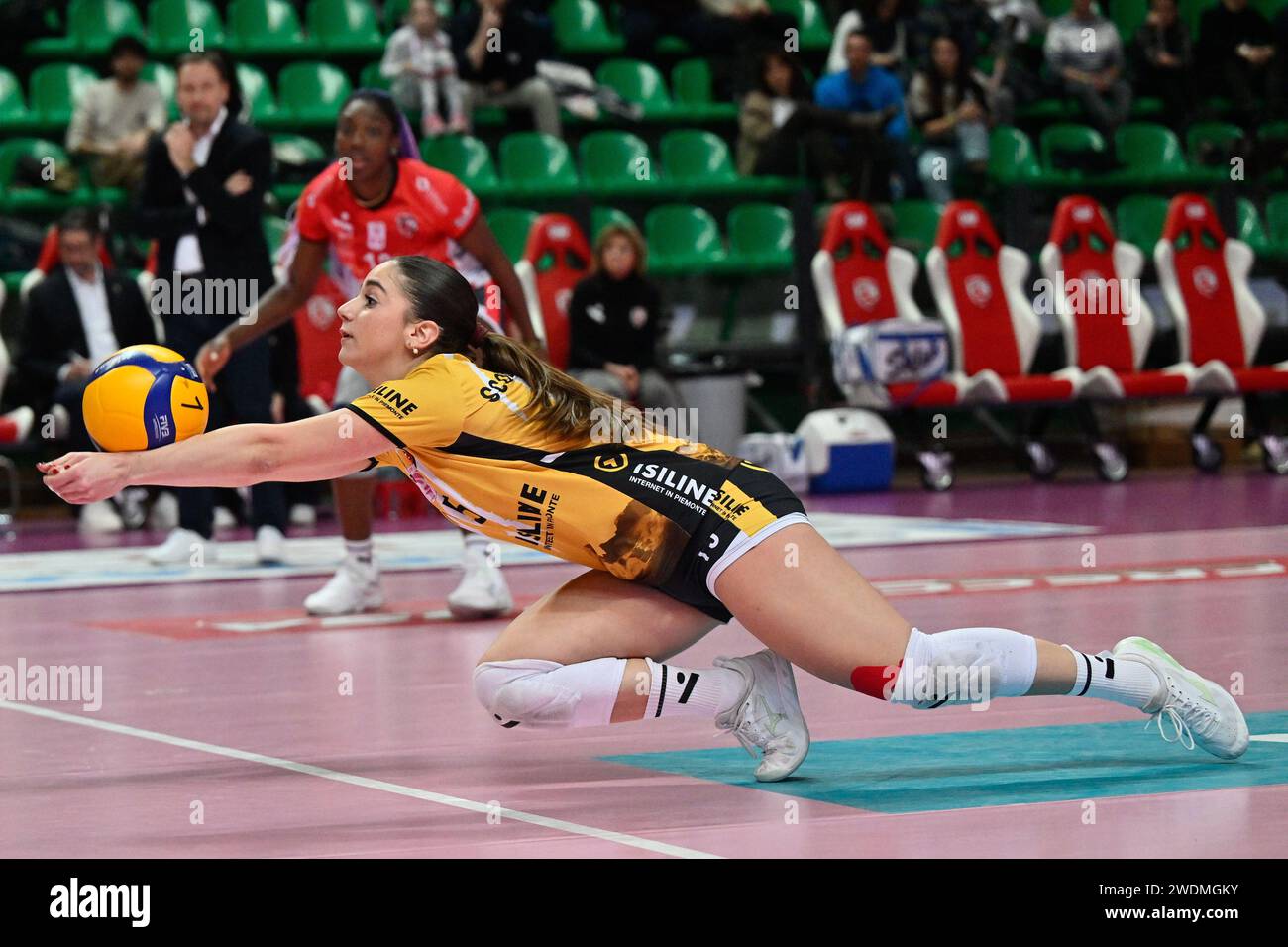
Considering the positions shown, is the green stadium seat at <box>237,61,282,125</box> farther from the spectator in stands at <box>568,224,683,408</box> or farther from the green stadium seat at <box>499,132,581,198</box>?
the spectator in stands at <box>568,224,683,408</box>

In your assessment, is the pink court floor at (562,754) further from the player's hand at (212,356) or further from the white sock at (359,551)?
the player's hand at (212,356)

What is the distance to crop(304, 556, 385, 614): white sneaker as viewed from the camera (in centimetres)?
858

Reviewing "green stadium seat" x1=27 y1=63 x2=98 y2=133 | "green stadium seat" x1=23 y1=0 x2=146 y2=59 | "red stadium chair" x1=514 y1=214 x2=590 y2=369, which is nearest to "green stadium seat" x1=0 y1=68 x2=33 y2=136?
"green stadium seat" x1=27 y1=63 x2=98 y2=133

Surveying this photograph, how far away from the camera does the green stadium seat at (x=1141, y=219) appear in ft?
56.8

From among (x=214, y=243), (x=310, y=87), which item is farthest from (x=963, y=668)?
(x=310, y=87)

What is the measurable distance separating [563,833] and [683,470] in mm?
993

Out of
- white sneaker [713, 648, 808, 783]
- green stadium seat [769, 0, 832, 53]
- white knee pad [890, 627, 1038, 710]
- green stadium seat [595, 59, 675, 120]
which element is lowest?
white sneaker [713, 648, 808, 783]

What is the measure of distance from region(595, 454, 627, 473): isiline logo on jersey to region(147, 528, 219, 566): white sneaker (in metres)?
6.14

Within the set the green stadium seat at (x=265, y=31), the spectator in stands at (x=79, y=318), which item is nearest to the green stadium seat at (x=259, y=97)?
the green stadium seat at (x=265, y=31)

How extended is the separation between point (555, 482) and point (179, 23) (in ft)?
41.1

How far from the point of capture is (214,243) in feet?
34.6
